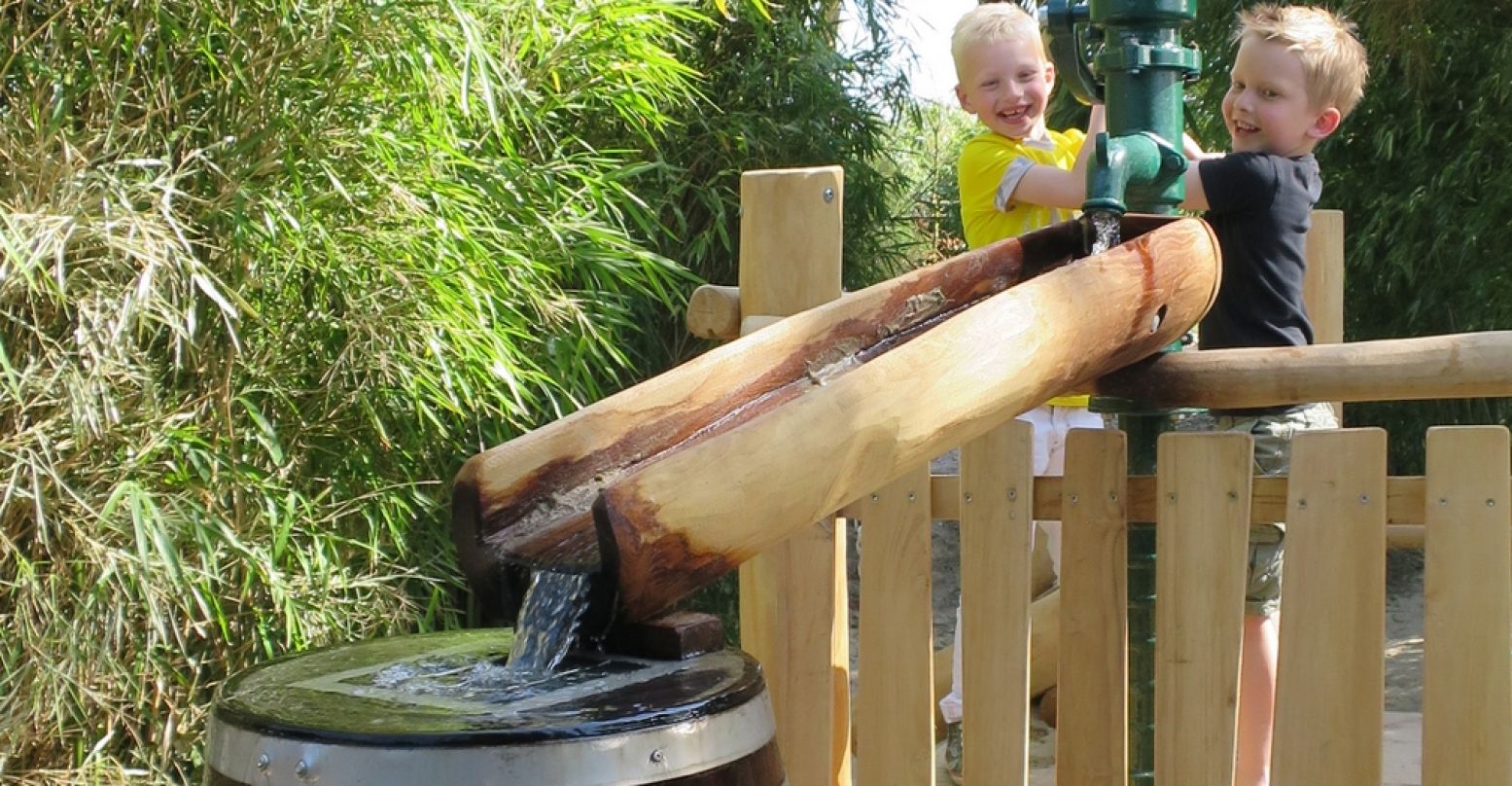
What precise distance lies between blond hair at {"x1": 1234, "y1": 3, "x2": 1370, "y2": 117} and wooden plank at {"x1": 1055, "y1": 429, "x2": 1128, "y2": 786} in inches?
33.1

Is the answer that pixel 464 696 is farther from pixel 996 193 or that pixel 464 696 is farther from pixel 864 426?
pixel 996 193

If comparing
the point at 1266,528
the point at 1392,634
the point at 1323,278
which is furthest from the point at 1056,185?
the point at 1392,634

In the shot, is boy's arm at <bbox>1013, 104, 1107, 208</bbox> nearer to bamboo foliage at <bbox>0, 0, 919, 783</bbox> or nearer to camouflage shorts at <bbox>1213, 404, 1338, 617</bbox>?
camouflage shorts at <bbox>1213, 404, 1338, 617</bbox>

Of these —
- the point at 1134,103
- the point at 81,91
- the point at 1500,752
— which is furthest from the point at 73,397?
the point at 1500,752

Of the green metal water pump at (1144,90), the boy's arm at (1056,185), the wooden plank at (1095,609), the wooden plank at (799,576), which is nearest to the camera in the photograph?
the green metal water pump at (1144,90)

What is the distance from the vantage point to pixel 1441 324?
6.14 m

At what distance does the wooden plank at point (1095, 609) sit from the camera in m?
2.22

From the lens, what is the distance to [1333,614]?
2092 mm

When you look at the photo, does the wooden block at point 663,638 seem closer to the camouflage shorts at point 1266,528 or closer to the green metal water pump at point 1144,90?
the green metal water pump at point 1144,90

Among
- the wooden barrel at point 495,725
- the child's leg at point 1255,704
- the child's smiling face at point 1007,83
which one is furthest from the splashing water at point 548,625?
the child's smiling face at point 1007,83

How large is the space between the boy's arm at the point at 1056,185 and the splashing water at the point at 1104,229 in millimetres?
856

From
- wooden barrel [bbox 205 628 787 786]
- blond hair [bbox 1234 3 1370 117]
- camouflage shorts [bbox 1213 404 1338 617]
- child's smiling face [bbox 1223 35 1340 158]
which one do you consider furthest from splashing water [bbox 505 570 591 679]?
blond hair [bbox 1234 3 1370 117]

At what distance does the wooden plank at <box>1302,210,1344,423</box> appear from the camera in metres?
2.90

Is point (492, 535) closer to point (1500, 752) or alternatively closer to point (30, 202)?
point (1500, 752)
